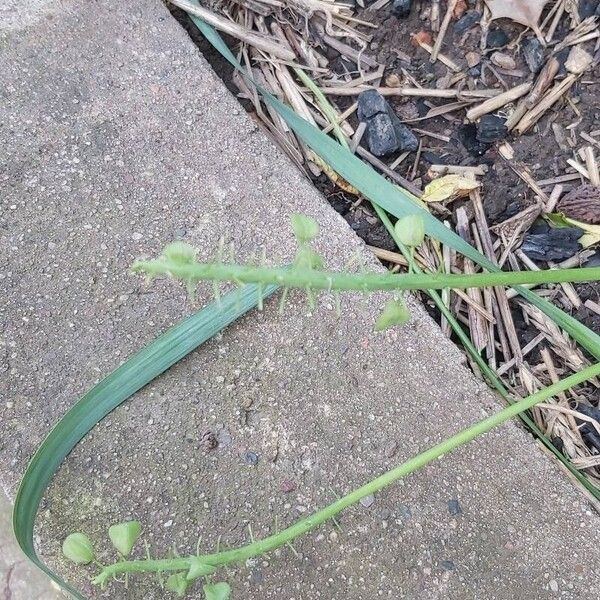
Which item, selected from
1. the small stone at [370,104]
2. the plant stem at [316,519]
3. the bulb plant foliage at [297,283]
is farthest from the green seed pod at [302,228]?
the small stone at [370,104]

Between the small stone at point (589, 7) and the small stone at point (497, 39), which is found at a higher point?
the small stone at point (497, 39)

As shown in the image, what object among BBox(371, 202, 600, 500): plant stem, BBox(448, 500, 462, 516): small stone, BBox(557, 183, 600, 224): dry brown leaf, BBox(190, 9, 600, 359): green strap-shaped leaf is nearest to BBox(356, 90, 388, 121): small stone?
BBox(190, 9, 600, 359): green strap-shaped leaf

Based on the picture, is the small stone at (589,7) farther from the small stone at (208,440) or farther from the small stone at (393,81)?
the small stone at (208,440)

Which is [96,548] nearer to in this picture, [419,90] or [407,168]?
[407,168]

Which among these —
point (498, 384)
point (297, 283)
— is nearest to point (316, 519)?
point (297, 283)

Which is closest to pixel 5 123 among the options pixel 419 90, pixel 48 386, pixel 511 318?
pixel 48 386

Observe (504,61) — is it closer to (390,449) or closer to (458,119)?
(458,119)

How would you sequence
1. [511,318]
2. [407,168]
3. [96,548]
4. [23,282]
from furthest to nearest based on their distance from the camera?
1. [407,168]
2. [511,318]
3. [23,282]
4. [96,548]
